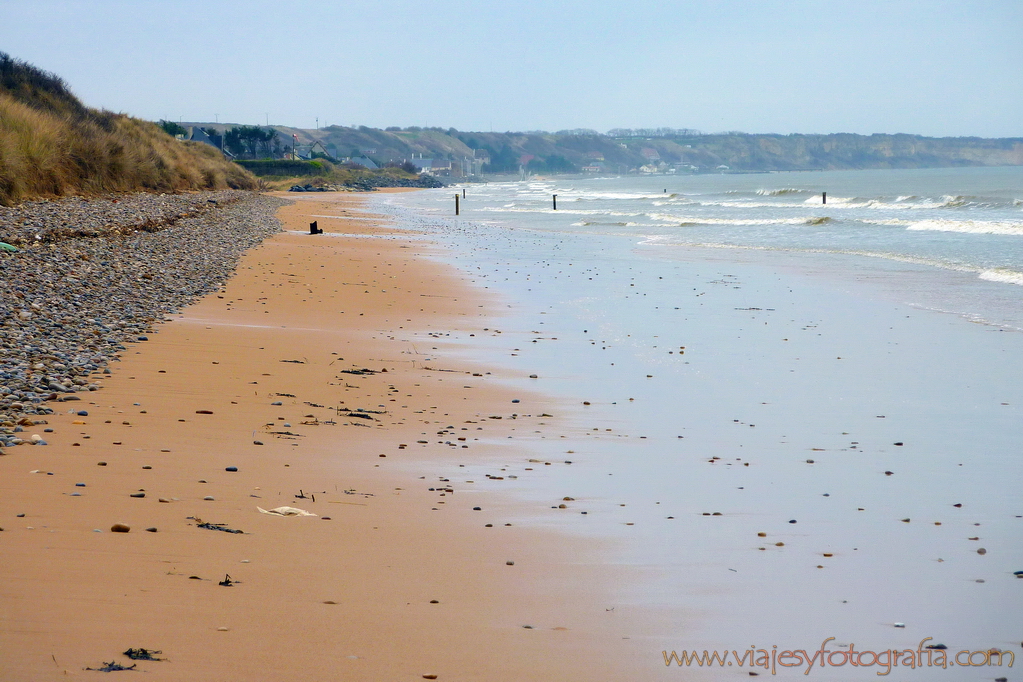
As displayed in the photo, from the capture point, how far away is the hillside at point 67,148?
22.9 m

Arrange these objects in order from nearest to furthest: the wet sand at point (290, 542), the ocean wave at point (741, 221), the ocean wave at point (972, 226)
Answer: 1. the wet sand at point (290, 542)
2. the ocean wave at point (972, 226)
3. the ocean wave at point (741, 221)

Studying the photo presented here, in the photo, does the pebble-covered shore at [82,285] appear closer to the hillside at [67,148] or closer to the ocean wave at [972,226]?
the hillside at [67,148]

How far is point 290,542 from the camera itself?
4027 mm

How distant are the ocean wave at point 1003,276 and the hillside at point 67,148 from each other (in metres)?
21.2

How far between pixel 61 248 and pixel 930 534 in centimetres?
1306

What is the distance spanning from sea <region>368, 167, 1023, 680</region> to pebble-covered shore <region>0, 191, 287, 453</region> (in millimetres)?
3237

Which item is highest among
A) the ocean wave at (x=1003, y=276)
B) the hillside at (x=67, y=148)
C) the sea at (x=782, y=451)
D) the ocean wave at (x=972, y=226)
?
the hillside at (x=67, y=148)

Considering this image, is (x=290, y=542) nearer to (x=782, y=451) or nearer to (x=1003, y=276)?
(x=782, y=451)

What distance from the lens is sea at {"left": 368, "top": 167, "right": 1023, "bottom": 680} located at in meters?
3.71

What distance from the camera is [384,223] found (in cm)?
3862

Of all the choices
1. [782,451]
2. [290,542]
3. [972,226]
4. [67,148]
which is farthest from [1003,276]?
[67,148]

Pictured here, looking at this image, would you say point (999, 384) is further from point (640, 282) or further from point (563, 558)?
point (640, 282)

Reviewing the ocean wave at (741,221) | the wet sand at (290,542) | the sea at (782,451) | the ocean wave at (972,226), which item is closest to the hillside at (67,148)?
the sea at (782,451)

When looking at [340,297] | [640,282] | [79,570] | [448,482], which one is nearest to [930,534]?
[448,482]
